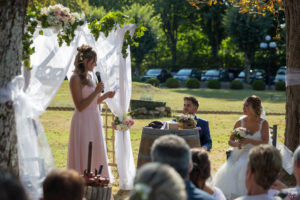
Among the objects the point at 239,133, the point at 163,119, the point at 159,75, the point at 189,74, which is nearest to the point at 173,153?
the point at 239,133

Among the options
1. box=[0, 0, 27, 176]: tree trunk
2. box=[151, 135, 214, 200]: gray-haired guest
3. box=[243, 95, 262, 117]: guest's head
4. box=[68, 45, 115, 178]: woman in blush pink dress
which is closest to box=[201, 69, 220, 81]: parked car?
box=[243, 95, 262, 117]: guest's head

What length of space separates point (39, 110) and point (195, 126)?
7.52 ft

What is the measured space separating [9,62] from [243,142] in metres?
3.68

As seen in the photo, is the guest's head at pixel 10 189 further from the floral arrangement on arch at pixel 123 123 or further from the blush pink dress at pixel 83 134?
the floral arrangement on arch at pixel 123 123

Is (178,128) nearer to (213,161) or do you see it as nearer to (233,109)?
(213,161)

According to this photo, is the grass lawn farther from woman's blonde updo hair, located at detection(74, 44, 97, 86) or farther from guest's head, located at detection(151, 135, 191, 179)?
guest's head, located at detection(151, 135, 191, 179)

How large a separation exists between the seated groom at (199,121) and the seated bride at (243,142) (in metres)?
0.33

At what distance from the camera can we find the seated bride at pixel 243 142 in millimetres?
6559

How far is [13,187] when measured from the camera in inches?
77.1

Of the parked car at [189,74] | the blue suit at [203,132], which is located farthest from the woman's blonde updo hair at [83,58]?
the parked car at [189,74]

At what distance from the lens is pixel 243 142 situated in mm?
6656

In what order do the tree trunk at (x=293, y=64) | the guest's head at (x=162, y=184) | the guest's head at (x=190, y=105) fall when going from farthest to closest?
the tree trunk at (x=293, y=64) < the guest's head at (x=190, y=105) < the guest's head at (x=162, y=184)

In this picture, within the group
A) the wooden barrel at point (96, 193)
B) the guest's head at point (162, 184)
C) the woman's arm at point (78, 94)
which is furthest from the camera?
the woman's arm at point (78, 94)

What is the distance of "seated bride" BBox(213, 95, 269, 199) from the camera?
21.5 ft
